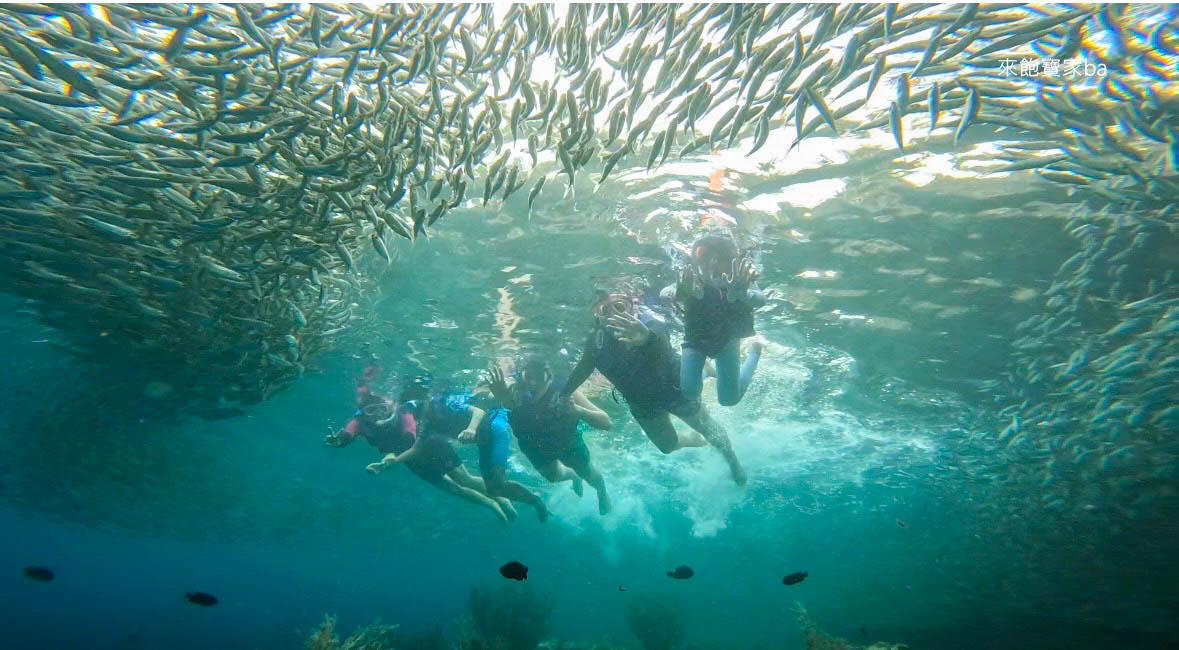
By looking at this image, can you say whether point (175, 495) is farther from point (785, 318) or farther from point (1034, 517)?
point (1034, 517)

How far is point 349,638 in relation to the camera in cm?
1179

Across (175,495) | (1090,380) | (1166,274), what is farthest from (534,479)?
(1166,274)

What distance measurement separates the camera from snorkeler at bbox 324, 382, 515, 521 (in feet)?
43.0

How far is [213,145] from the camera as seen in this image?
6.07 meters

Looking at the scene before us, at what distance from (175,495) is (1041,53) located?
39.9 m

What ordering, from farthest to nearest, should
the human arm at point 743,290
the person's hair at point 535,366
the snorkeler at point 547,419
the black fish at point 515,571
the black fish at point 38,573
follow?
the person's hair at point 535,366
the snorkeler at point 547,419
the black fish at point 38,573
the human arm at point 743,290
the black fish at point 515,571

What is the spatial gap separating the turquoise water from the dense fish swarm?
8.22ft

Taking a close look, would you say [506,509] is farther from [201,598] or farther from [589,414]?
[201,598]

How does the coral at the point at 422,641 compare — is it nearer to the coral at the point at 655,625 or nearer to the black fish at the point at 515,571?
the coral at the point at 655,625

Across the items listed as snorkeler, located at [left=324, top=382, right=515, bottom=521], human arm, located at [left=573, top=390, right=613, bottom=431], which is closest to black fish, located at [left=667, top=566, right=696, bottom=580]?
human arm, located at [left=573, top=390, right=613, bottom=431]

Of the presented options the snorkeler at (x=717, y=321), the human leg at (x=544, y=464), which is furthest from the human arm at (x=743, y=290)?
the human leg at (x=544, y=464)

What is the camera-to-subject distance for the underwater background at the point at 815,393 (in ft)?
29.7

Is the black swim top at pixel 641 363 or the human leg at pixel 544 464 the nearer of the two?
the black swim top at pixel 641 363

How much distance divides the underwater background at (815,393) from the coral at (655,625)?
24 centimetres
